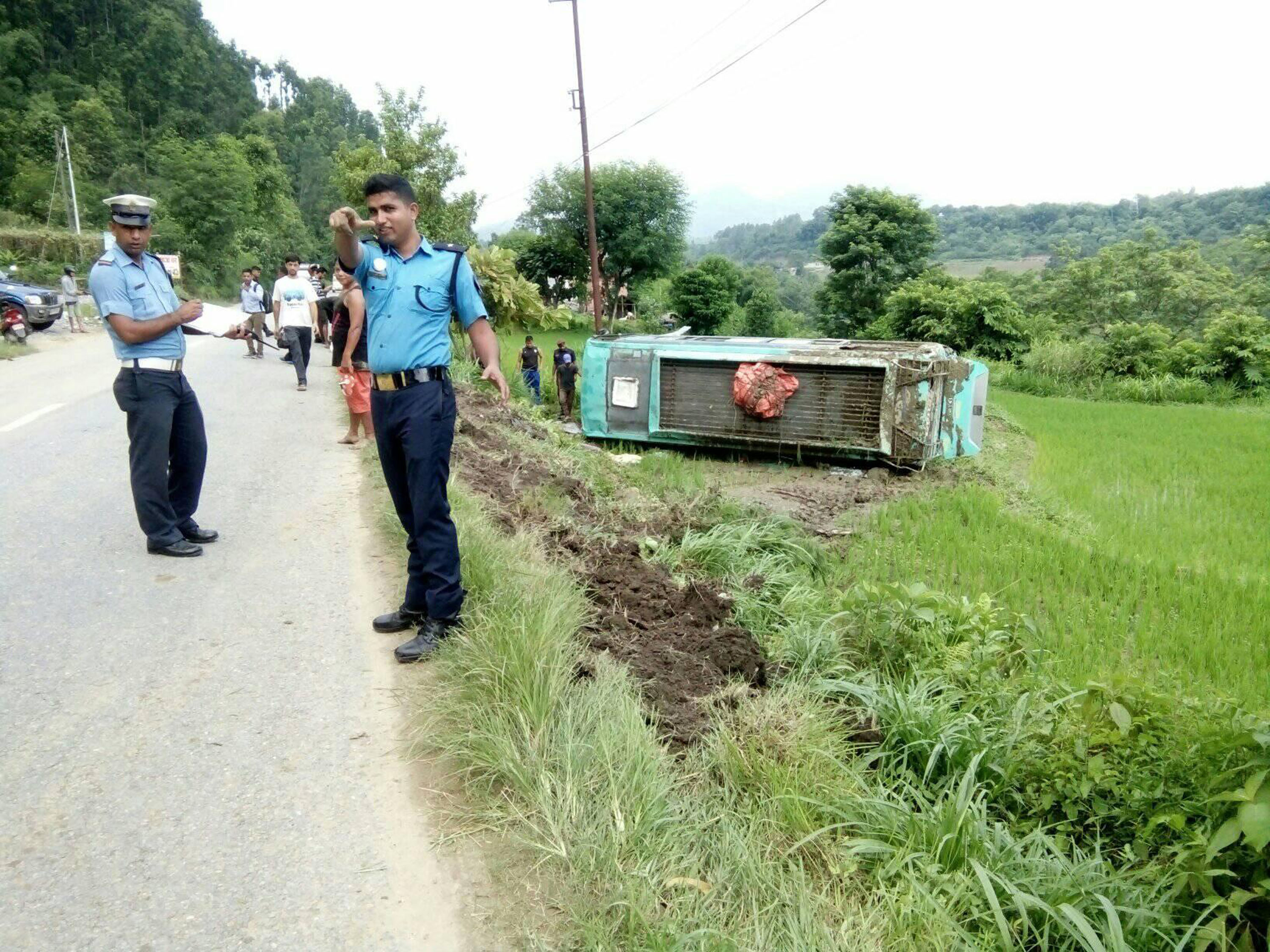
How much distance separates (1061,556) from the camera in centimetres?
675

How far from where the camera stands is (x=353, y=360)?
794cm

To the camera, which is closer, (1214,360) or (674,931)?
(674,931)

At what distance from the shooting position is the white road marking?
8109mm

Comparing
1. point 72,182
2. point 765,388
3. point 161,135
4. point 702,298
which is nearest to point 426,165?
point 765,388

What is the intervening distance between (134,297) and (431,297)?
211 cm

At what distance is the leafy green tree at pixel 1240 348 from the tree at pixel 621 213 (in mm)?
35218

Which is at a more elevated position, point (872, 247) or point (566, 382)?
point (872, 247)

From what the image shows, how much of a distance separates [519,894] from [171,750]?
145cm

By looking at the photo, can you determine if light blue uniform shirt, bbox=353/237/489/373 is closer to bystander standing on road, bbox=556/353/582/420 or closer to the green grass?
the green grass

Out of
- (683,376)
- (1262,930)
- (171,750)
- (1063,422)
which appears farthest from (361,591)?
A: (1063,422)

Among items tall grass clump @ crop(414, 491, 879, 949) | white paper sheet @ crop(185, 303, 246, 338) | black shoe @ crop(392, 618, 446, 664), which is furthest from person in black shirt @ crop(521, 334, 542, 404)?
tall grass clump @ crop(414, 491, 879, 949)

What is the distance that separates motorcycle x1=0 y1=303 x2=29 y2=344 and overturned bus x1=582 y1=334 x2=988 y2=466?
1114cm

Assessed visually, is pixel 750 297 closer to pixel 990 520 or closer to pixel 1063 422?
pixel 1063 422

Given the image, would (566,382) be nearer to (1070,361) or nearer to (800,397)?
(800,397)
